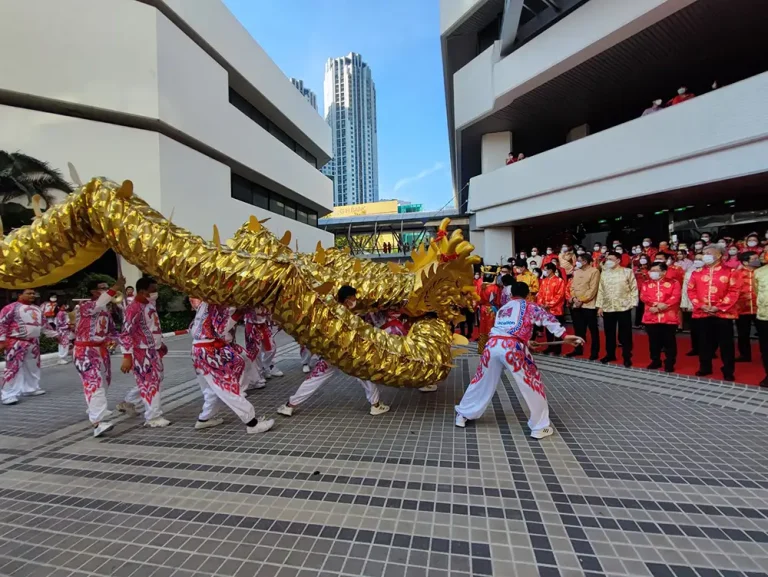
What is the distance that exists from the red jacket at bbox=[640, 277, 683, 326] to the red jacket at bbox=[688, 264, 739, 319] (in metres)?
0.22

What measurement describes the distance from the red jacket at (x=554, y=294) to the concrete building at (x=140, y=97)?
10394 mm

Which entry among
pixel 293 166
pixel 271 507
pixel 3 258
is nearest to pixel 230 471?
pixel 271 507

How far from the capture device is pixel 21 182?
9688 millimetres

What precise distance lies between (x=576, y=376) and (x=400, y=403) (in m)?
2.66

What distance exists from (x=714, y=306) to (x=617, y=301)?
→ 1.20 metres

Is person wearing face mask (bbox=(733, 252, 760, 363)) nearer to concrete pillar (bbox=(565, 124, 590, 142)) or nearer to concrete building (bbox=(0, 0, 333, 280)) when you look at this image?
concrete pillar (bbox=(565, 124, 590, 142))

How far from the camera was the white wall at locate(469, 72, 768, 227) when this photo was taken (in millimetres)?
7316

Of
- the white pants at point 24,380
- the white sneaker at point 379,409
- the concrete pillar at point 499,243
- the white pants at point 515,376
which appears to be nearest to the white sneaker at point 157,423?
the white sneaker at point 379,409

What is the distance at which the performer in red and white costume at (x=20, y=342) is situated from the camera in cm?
555

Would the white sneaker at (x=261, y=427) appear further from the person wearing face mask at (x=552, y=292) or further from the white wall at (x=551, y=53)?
the white wall at (x=551, y=53)

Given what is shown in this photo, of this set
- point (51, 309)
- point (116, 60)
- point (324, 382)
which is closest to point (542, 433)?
point (324, 382)

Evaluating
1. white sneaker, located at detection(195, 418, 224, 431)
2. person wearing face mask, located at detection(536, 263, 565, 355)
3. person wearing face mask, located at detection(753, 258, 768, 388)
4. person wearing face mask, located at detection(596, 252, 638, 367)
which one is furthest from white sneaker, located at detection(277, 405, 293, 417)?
person wearing face mask, located at detection(753, 258, 768, 388)

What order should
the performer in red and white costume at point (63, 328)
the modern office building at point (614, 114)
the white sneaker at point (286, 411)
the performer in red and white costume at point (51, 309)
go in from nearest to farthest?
the white sneaker at point (286, 411)
the performer in red and white costume at point (63, 328)
the modern office building at point (614, 114)
the performer in red and white costume at point (51, 309)

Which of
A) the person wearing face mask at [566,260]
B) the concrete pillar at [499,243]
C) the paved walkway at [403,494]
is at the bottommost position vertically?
the paved walkway at [403,494]
